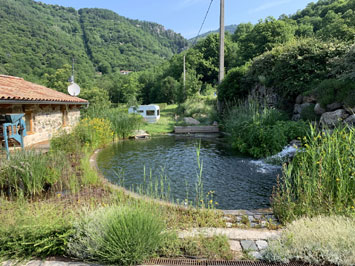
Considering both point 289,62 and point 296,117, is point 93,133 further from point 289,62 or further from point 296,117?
point 289,62

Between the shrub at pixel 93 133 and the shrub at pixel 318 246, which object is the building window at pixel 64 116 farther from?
the shrub at pixel 318 246

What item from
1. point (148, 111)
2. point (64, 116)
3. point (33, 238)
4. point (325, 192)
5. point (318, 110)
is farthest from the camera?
point (148, 111)

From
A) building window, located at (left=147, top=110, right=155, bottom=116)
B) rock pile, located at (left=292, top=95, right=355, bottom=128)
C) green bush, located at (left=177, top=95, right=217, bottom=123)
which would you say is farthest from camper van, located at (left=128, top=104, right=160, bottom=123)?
rock pile, located at (left=292, top=95, right=355, bottom=128)

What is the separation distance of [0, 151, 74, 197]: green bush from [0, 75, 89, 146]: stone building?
2344mm

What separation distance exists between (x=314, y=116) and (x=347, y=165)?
186 inches

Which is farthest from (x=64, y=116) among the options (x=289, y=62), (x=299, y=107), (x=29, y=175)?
(x=299, y=107)

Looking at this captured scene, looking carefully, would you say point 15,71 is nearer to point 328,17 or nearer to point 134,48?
point 134,48

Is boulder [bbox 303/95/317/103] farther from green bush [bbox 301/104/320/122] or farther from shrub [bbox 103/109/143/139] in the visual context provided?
shrub [bbox 103/109/143/139]

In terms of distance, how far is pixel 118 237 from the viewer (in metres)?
2.18

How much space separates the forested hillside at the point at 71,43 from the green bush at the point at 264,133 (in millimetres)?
32933

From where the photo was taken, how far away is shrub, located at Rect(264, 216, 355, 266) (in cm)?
202

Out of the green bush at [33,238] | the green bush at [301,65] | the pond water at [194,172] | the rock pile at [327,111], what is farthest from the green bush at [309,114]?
the green bush at [33,238]

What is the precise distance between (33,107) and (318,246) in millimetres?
9034

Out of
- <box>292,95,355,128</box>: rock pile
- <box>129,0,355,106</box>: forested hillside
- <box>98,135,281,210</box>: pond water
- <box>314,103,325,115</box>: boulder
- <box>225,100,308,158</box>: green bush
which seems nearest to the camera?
<box>98,135,281,210</box>: pond water
